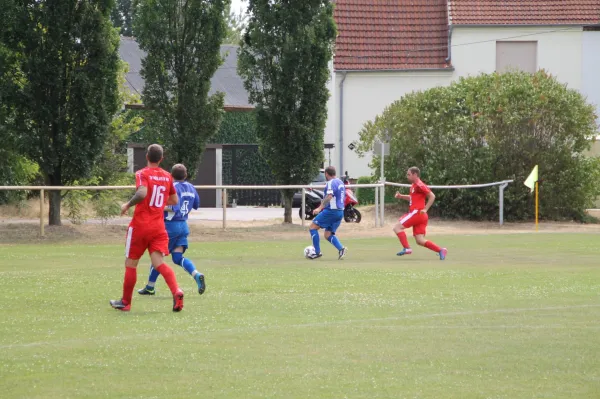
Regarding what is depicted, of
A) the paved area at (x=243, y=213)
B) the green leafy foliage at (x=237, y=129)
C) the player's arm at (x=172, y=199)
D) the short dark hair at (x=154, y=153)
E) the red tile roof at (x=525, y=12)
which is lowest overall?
the paved area at (x=243, y=213)

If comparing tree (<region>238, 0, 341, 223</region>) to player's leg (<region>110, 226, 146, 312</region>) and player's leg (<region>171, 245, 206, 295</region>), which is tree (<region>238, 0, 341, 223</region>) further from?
player's leg (<region>110, 226, 146, 312</region>)

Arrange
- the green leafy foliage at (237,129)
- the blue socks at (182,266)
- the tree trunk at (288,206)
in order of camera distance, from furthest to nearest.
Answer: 1. the green leafy foliage at (237,129)
2. the tree trunk at (288,206)
3. the blue socks at (182,266)

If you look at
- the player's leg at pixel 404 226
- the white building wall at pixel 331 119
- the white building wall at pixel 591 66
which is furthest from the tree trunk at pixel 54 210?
the white building wall at pixel 591 66

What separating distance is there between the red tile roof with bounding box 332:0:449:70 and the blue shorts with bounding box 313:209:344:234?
24893 mm

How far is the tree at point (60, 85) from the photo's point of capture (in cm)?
2508

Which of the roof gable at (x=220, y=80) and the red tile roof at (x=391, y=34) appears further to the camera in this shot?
the roof gable at (x=220, y=80)

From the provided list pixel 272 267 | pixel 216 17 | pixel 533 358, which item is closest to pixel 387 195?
pixel 216 17

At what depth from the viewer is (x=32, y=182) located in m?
31.8

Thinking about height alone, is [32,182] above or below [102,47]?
below

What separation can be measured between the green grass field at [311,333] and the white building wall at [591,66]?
27.5 meters

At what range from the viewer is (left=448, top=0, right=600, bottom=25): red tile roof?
4375cm

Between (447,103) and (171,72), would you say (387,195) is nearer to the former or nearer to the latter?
(447,103)

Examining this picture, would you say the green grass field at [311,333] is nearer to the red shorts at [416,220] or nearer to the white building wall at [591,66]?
the red shorts at [416,220]

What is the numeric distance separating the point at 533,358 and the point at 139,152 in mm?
35052
